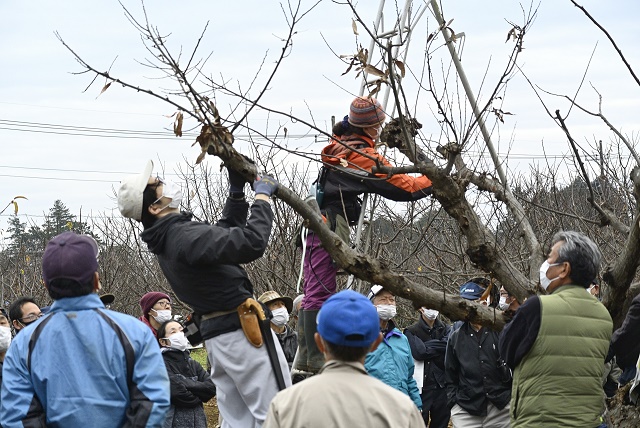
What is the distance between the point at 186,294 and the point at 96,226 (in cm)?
1651

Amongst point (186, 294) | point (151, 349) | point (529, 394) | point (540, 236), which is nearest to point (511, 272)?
point (529, 394)

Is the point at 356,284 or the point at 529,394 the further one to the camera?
the point at 356,284

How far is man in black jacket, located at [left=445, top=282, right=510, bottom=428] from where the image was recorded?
25.4ft

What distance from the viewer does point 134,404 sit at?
3.96m

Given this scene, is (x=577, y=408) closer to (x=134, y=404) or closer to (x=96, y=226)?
(x=134, y=404)

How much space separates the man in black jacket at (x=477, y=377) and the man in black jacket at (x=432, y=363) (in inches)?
32.7

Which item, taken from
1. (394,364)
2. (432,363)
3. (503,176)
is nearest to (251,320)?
(503,176)

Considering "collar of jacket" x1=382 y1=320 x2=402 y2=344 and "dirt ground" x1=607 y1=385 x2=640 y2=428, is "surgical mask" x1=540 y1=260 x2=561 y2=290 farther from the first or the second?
"collar of jacket" x1=382 y1=320 x2=402 y2=344

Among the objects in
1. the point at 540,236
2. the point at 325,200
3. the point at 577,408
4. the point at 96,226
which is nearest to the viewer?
the point at 577,408

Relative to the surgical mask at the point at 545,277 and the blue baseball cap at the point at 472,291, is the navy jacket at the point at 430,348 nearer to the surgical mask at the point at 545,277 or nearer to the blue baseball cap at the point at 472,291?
the blue baseball cap at the point at 472,291

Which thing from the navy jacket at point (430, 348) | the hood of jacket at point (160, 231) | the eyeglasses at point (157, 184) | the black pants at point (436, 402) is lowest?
the black pants at point (436, 402)

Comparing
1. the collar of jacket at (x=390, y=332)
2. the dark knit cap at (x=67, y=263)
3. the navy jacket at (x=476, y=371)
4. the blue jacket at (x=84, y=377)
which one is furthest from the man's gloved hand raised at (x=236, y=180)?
the navy jacket at (x=476, y=371)

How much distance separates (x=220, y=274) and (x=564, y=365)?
6.37 ft

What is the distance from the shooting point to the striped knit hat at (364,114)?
19.4 feet
